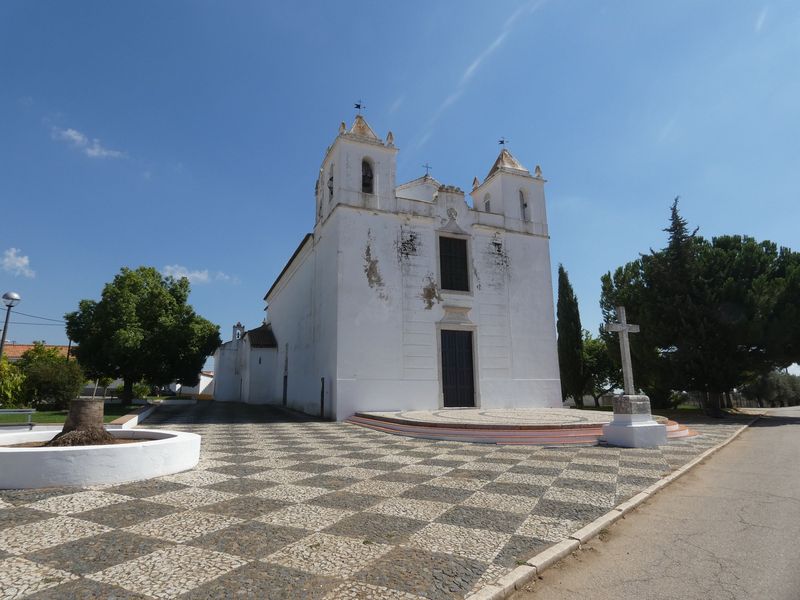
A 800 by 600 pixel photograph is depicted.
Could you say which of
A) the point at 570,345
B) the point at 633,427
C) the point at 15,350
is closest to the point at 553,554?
the point at 633,427

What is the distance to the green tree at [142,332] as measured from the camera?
17.5 meters

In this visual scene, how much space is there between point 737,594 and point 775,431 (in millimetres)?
12729

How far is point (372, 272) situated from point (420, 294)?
1.88 metres

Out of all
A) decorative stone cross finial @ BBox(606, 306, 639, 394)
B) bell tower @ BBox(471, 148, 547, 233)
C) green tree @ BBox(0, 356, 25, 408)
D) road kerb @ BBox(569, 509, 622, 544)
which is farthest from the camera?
bell tower @ BBox(471, 148, 547, 233)

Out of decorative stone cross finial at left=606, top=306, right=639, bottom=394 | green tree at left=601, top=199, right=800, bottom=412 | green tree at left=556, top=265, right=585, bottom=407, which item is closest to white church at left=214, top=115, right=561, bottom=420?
green tree at left=601, top=199, right=800, bottom=412

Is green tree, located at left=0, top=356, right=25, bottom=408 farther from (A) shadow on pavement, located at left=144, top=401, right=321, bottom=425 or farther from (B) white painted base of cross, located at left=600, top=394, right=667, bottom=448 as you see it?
(B) white painted base of cross, located at left=600, top=394, right=667, bottom=448

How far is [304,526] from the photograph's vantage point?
3590 mm

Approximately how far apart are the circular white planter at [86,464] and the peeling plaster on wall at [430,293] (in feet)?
36.1

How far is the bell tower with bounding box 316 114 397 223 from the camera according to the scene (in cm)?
1570

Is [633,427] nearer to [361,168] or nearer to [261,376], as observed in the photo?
[361,168]

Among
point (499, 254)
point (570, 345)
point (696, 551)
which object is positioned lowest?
point (696, 551)

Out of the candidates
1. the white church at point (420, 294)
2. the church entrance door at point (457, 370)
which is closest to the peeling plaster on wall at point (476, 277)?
the white church at point (420, 294)

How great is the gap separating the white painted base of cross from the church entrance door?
718cm

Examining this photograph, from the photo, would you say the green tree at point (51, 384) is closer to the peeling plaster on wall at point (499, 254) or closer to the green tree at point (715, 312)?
the peeling plaster on wall at point (499, 254)
